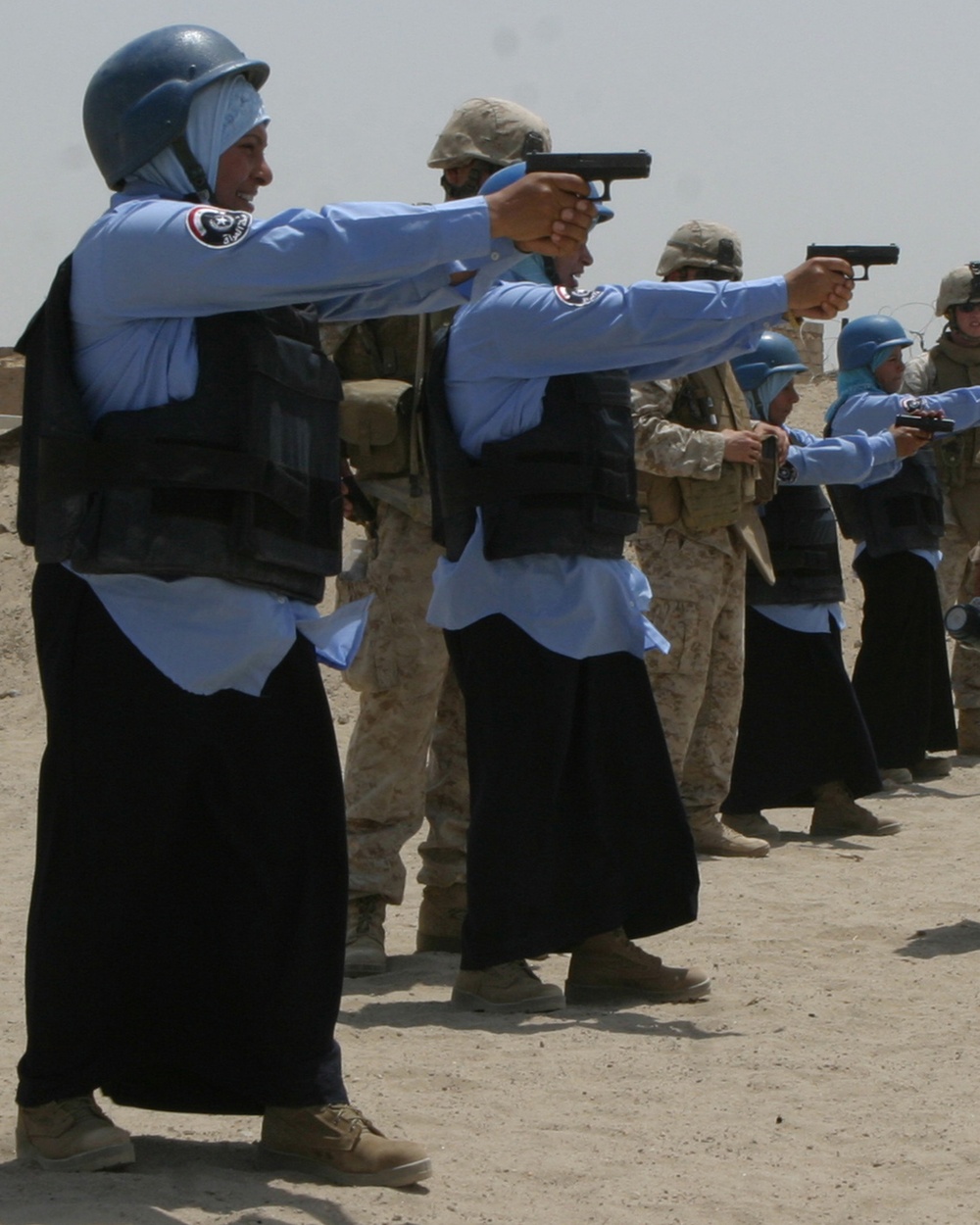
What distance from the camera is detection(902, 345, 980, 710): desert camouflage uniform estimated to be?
987 centimetres

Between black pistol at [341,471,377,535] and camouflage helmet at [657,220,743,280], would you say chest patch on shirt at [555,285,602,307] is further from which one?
camouflage helmet at [657,220,743,280]

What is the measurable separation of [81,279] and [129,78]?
436 mm

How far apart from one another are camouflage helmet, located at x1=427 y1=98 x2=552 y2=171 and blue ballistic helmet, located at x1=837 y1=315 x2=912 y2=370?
371 cm

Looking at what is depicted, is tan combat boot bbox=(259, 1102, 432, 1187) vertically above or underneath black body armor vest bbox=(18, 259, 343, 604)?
underneath

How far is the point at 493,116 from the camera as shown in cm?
549

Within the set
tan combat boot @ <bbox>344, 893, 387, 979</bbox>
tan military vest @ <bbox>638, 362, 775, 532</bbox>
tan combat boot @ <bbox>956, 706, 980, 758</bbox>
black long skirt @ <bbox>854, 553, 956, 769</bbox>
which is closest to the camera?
tan combat boot @ <bbox>344, 893, 387, 979</bbox>

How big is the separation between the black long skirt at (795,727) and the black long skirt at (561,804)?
9.84ft

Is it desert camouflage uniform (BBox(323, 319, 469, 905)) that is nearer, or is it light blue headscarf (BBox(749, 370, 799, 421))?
desert camouflage uniform (BBox(323, 319, 469, 905))

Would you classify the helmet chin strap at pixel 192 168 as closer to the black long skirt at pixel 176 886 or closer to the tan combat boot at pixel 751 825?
the black long skirt at pixel 176 886

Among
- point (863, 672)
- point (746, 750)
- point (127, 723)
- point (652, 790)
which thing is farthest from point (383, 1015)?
point (863, 672)

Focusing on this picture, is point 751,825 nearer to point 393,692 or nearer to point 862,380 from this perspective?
point 862,380

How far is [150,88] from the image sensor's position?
12.0 ft

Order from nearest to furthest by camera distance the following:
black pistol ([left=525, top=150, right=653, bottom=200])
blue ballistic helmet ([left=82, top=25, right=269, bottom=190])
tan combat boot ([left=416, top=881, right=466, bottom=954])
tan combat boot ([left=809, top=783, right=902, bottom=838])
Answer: blue ballistic helmet ([left=82, top=25, right=269, bottom=190])
black pistol ([left=525, top=150, right=653, bottom=200])
tan combat boot ([left=416, top=881, right=466, bottom=954])
tan combat boot ([left=809, top=783, right=902, bottom=838])

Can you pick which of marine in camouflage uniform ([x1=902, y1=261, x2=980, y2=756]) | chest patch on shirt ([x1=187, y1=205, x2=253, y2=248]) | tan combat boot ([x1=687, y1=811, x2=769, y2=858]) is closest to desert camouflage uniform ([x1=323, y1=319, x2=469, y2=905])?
tan combat boot ([x1=687, y1=811, x2=769, y2=858])
